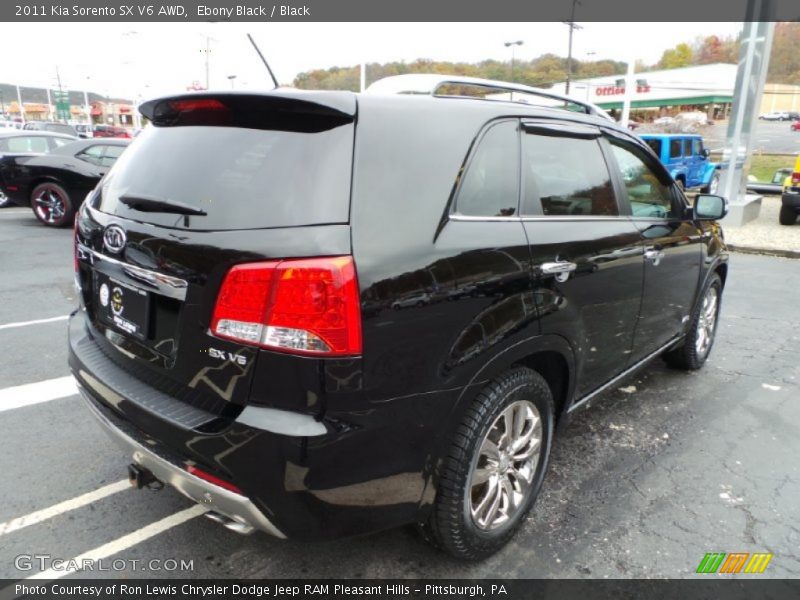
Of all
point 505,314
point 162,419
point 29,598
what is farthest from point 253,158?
point 29,598

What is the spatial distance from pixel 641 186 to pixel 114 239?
277 centimetres

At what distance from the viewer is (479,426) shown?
2.09 m

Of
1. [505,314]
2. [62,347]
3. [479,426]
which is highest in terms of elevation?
[505,314]

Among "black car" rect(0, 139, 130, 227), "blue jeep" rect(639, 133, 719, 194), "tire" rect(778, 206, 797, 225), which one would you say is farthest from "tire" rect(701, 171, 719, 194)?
"black car" rect(0, 139, 130, 227)

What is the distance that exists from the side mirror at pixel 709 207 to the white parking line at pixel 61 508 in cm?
369

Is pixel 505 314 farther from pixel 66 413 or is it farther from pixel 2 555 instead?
pixel 66 413

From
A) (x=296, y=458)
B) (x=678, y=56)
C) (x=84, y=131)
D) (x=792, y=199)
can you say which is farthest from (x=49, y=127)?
(x=678, y=56)

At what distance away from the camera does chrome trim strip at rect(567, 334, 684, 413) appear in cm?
290

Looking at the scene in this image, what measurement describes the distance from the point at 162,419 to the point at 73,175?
32.7ft

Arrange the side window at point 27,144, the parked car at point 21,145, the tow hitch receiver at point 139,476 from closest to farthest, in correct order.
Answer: the tow hitch receiver at point 139,476 → the parked car at point 21,145 → the side window at point 27,144

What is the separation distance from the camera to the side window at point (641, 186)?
3156 mm

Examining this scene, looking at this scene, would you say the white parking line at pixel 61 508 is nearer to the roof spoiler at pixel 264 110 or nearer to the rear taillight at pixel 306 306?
the rear taillight at pixel 306 306

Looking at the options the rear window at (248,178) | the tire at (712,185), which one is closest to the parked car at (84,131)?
the tire at (712,185)

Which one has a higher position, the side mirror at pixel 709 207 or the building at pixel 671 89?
the building at pixel 671 89
